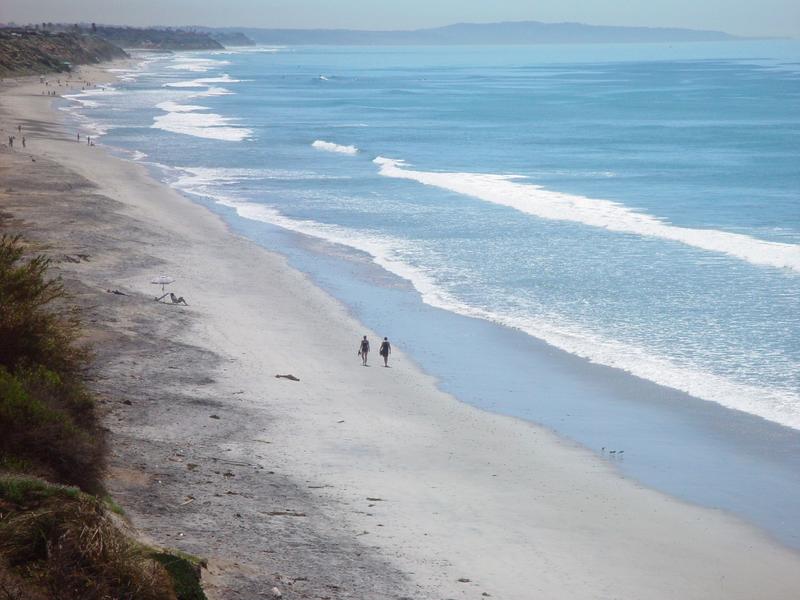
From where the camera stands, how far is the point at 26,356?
14.6 meters

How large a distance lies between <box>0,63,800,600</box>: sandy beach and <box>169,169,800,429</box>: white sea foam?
147 inches

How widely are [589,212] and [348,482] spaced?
28923mm

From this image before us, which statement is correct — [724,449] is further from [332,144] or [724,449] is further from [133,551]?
[332,144]

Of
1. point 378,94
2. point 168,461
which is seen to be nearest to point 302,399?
point 168,461

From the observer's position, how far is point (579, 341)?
23.9 meters

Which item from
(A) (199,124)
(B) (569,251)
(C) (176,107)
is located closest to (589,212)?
(B) (569,251)

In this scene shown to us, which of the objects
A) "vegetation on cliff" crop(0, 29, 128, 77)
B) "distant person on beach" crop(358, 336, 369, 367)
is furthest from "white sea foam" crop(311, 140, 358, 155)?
"vegetation on cliff" crop(0, 29, 128, 77)

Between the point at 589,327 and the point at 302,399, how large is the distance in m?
8.96

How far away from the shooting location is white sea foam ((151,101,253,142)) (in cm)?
7138

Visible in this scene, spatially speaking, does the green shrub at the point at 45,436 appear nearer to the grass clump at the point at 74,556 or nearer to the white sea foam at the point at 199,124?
the grass clump at the point at 74,556

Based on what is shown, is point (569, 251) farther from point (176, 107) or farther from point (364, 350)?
point (176, 107)

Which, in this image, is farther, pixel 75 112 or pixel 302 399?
pixel 75 112

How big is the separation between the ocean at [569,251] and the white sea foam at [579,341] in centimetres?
7

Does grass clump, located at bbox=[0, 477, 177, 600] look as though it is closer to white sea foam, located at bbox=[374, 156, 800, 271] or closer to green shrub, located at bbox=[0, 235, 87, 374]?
green shrub, located at bbox=[0, 235, 87, 374]
